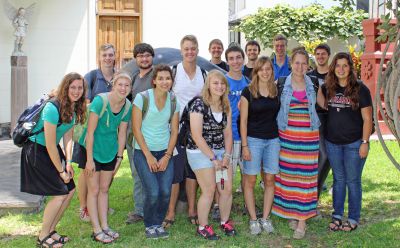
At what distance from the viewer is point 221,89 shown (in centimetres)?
493

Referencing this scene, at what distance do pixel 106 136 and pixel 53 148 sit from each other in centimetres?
59

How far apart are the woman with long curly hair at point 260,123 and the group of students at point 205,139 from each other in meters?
0.01

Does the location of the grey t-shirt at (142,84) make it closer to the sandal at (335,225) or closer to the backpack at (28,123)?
the backpack at (28,123)

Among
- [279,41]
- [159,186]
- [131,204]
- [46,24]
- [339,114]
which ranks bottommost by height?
[131,204]

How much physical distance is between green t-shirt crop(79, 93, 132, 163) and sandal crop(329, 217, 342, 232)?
7.70 ft

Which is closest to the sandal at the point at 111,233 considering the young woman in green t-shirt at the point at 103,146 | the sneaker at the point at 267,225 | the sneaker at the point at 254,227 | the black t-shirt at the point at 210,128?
the young woman in green t-shirt at the point at 103,146

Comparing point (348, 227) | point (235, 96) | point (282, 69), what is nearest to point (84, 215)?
point (235, 96)

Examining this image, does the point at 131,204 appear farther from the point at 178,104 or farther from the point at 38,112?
the point at 38,112

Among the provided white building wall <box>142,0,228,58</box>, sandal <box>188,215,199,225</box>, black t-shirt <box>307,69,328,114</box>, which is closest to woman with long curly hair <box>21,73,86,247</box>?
sandal <box>188,215,199,225</box>

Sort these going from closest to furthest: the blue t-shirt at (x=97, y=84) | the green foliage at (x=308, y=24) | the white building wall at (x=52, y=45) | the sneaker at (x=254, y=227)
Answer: the sneaker at (x=254, y=227), the blue t-shirt at (x=97, y=84), the white building wall at (x=52, y=45), the green foliage at (x=308, y=24)

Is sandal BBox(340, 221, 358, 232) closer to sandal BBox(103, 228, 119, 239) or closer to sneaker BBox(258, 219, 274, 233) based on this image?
sneaker BBox(258, 219, 274, 233)

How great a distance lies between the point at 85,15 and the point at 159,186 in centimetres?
837

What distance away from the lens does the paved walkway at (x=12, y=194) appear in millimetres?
6145

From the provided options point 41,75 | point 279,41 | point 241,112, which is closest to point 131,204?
point 241,112
